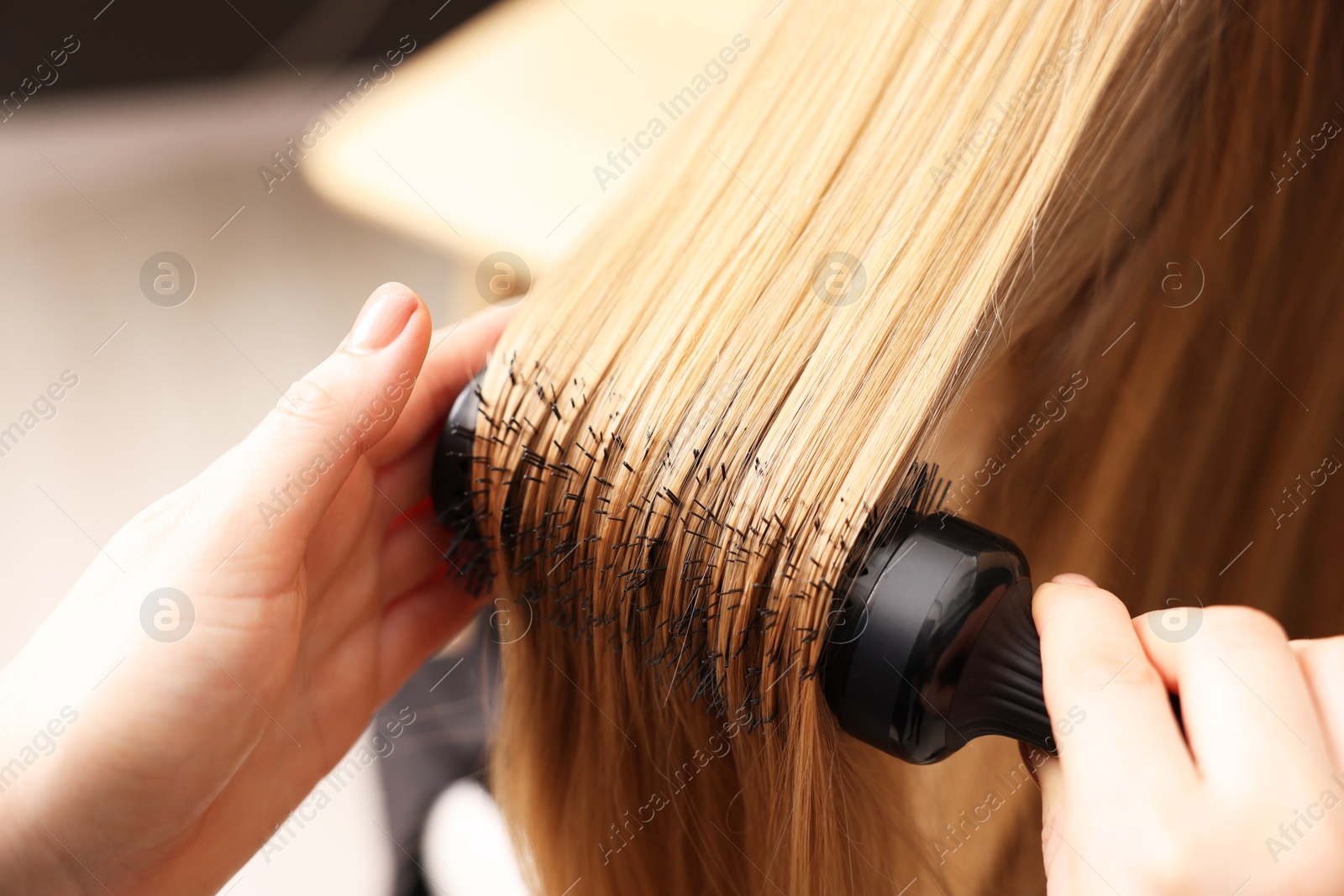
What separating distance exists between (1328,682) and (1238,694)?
0.06 metres

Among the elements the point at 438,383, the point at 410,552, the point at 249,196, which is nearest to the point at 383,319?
the point at 438,383

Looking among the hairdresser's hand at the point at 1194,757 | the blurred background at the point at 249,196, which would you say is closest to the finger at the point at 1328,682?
the hairdresser's hand at the point at 1194,757

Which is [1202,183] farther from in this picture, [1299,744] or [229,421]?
[229,421]

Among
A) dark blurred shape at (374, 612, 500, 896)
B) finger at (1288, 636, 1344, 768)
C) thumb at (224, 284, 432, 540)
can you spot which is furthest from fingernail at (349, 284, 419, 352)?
finger at (1288, 636, 1344, 768)

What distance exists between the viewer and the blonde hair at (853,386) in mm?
482

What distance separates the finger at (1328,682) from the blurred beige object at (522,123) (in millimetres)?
855

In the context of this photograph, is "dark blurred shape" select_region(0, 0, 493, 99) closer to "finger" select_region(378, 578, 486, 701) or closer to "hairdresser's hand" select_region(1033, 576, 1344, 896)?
"finger" select_region(378, 578, 486, 701)

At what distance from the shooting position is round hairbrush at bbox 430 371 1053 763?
1.40 feet

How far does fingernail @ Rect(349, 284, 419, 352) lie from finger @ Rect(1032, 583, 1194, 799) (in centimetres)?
44

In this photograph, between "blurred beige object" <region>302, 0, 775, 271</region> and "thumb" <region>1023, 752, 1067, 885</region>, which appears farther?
"blurred beige object" <region>302, 0, 775, 271</region>

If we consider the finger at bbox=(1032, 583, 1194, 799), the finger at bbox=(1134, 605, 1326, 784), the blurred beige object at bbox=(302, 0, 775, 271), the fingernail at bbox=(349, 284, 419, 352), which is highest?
the blurred beige object at bbox=(302, 0, 775, 271)

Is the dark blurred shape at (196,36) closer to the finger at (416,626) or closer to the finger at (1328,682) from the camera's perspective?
the finger at (416,626)

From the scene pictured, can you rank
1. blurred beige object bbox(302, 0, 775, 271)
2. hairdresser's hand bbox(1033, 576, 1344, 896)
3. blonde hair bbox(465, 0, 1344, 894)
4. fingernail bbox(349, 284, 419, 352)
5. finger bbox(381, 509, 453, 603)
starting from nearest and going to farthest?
hairdresser's hand bbox(1033, 576, 1344, 896) < blonde hair bbox(465, 0, 1344, 894) < fingernail bbox(349, 284, 419, 352) < finger bbox(381, 509, 453, 603) < blurred beige object bbox(302, 0, 775, 271)

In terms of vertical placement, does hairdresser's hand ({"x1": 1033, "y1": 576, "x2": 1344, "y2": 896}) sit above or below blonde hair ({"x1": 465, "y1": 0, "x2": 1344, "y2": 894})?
below
